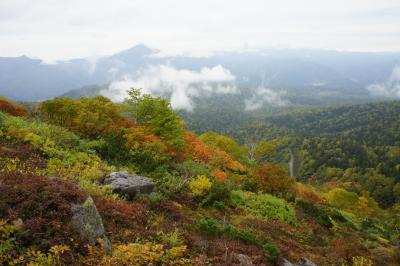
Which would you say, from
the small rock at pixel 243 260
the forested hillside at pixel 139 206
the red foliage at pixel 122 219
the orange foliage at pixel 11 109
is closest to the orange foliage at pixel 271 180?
the forested hillside at pixel 139 206

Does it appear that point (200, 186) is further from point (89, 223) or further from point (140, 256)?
point (140, 256)

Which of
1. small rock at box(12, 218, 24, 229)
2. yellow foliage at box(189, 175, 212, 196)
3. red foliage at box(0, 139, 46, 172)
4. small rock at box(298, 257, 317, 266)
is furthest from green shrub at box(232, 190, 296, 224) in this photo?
small rock at box(12, 218, 24, 229)

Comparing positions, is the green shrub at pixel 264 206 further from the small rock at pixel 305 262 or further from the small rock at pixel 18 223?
the small rock at pixel 18 223

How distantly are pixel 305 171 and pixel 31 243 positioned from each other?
585ft

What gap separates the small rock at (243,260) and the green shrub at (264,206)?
8.28m

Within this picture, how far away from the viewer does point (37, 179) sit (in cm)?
1100

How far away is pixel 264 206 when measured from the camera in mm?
21500

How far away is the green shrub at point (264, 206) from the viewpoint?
2055cm

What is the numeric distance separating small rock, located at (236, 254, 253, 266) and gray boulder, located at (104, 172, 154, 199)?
223 inches

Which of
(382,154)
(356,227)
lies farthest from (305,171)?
(356,227)

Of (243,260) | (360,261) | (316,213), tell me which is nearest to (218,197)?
(360,261)

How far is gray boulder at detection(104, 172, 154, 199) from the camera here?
14812 millimetres

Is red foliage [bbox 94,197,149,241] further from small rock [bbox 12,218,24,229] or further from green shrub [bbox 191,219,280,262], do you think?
small rock [bbox 12,218,24,229]

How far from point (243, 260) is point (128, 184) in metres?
6.43
